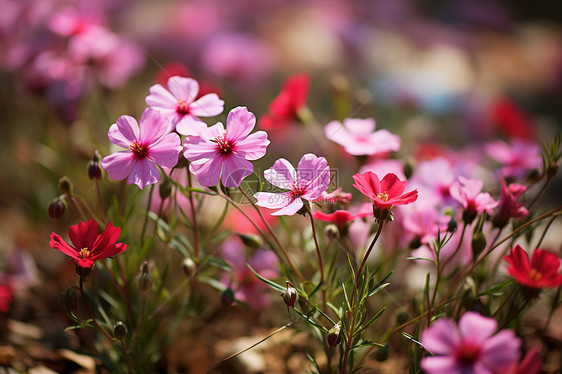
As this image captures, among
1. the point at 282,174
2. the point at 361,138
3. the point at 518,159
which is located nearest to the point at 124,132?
the point at 282,174

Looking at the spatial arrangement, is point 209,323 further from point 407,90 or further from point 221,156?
point 407,90

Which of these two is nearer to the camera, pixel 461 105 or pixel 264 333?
pixel 264 333

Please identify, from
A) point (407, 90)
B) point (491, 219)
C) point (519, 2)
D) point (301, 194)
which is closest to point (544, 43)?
point (519, 2)

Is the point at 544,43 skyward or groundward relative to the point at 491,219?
groundward

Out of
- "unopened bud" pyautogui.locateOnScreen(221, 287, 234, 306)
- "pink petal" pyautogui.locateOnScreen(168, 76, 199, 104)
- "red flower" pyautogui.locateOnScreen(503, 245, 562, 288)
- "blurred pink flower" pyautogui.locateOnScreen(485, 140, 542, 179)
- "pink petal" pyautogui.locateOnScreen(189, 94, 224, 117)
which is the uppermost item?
"pink petal" pyautogui.locateOnScreen(168, 76, 199, 104)

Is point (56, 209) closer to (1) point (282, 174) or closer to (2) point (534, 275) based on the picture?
(1) point (282, 174)

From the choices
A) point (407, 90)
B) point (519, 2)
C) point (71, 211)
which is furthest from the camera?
point (519, 2)

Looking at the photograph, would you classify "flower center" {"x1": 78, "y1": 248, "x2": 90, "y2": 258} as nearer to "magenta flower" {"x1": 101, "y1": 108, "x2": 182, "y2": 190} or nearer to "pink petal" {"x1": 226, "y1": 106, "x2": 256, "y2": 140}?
"magenta flower" {"x1": 101, "y1": 108, "x2": 182, "y2": 190}

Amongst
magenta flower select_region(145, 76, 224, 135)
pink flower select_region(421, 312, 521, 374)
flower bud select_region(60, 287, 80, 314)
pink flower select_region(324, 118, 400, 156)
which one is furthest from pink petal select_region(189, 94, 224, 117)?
pink flower select_region(421, 312, 521, 374)
